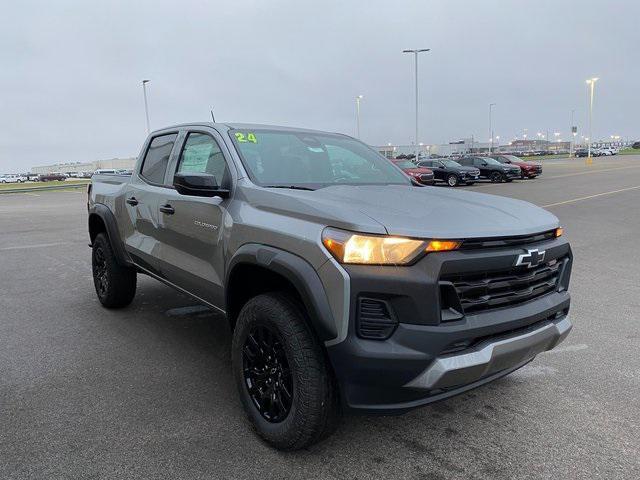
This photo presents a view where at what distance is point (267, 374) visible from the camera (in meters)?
2.83

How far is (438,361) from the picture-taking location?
2275mm

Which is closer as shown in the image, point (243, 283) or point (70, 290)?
point (243, 283)

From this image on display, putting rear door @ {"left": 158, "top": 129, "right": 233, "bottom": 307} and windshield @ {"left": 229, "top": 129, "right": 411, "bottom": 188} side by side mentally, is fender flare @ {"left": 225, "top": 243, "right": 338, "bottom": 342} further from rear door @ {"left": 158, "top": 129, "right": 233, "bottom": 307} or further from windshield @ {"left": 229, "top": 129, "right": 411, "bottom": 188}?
windshield @ {"left": 229, "top": 129, "right": 411, "bottom": 188}

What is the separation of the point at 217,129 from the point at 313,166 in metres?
0.74

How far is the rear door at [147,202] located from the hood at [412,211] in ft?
5.18

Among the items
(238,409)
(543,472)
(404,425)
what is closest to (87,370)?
(238,409)

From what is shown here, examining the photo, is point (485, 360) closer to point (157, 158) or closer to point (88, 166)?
point (157, 158)

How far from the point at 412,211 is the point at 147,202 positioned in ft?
8.47

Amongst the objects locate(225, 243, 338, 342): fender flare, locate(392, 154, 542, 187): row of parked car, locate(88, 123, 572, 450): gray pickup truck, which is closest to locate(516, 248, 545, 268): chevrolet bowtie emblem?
locate(88, 123, 572, 450): gray pickup truck

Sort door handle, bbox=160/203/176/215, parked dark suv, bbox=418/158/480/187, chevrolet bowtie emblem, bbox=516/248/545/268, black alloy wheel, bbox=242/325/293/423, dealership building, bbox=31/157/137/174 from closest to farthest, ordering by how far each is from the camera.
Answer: chevrolet bowtie emblem, bbox=516/248/545/268 < black alloy wheel, bbox=242/325/293/423 < door handle, bbox=160/203/176/215 < parked dark suv, bbox=418/158/480/187 < dealership building, bbox=31/157/137/174

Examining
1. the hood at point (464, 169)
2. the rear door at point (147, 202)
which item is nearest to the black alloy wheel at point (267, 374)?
the rear door at point (147, 202)

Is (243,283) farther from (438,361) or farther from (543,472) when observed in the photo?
(543,472)

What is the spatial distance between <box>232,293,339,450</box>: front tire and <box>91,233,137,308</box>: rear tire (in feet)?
8.45

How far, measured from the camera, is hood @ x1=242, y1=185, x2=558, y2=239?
7.84ft
